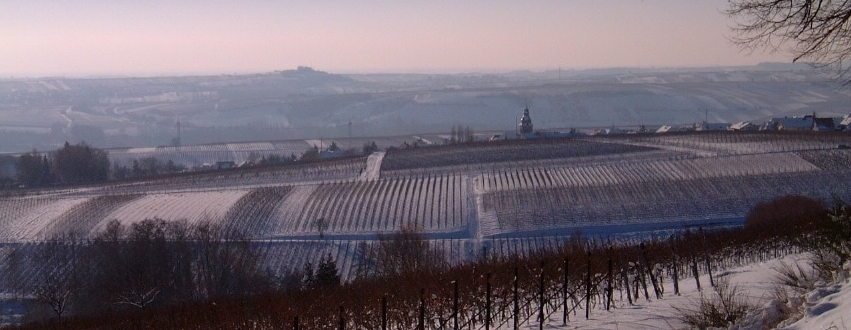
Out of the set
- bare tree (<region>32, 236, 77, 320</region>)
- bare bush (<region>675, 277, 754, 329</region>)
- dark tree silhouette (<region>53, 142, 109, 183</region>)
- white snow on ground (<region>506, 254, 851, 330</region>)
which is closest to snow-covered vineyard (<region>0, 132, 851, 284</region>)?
bare tree (<region>32, 236, 77, 320</region>)

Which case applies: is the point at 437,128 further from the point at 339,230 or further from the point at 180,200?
the point at 339,230

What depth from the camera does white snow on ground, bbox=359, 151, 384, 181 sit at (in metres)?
36.2

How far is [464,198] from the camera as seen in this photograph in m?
29.0

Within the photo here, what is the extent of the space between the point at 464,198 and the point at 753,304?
2192 cm

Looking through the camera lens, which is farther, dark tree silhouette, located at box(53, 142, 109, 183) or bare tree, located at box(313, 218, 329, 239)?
dark tree silhouette, located at box(53, 142, 109, 183)

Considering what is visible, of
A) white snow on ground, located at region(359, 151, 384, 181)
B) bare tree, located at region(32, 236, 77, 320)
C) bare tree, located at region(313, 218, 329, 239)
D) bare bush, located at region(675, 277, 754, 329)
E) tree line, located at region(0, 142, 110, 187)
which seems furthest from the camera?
tree line, located at region(0, 142, 110, 187)

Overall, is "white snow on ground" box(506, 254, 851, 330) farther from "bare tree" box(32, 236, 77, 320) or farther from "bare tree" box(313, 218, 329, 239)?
"bare tree" box(313, 218, 329, 239)

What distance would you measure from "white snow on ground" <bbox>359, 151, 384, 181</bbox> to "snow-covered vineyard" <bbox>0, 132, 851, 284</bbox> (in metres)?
0.06

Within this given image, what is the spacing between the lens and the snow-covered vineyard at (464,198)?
2452 centimetres

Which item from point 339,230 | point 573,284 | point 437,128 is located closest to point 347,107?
point 437,128

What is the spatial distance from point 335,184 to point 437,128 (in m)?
54.9

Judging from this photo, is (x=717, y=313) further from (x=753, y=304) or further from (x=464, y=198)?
(x=464, y=198)

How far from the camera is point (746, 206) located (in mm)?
25969

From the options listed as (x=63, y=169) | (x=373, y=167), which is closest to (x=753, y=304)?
(x=373, y=167)
